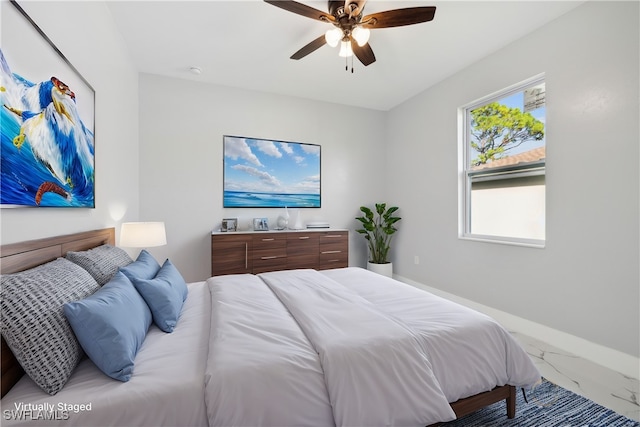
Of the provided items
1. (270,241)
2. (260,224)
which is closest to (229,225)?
(260,224)

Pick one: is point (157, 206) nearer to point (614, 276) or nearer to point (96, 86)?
point (96, 86)

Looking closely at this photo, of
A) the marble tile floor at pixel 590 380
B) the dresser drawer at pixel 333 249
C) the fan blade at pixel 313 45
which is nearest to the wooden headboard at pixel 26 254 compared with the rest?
the fan blade at pixel 313 45

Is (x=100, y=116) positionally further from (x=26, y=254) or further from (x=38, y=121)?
(x=26, y=254)

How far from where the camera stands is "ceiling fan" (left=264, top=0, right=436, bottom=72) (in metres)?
1.92

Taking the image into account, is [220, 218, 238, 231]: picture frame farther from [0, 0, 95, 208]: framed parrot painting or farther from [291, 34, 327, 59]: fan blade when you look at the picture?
[291, 34, 327, 59]: fan blade

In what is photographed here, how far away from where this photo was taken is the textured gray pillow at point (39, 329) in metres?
0.89

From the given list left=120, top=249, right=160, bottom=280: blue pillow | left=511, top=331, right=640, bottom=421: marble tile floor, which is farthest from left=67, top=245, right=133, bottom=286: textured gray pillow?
left=511, top=331, right=640, bottom=421: marble tile floor

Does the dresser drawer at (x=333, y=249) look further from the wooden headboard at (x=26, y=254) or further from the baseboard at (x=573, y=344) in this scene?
the wooden headboard at (x=26, y=254)

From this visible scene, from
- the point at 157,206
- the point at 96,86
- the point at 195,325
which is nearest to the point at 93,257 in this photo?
the point at 195,325

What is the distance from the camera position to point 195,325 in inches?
58.7

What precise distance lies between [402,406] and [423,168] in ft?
11.0

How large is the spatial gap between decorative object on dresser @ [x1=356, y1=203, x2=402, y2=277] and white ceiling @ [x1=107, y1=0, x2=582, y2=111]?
1.80 meters

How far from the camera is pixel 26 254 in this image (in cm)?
116

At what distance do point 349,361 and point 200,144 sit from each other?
3.34 meters
